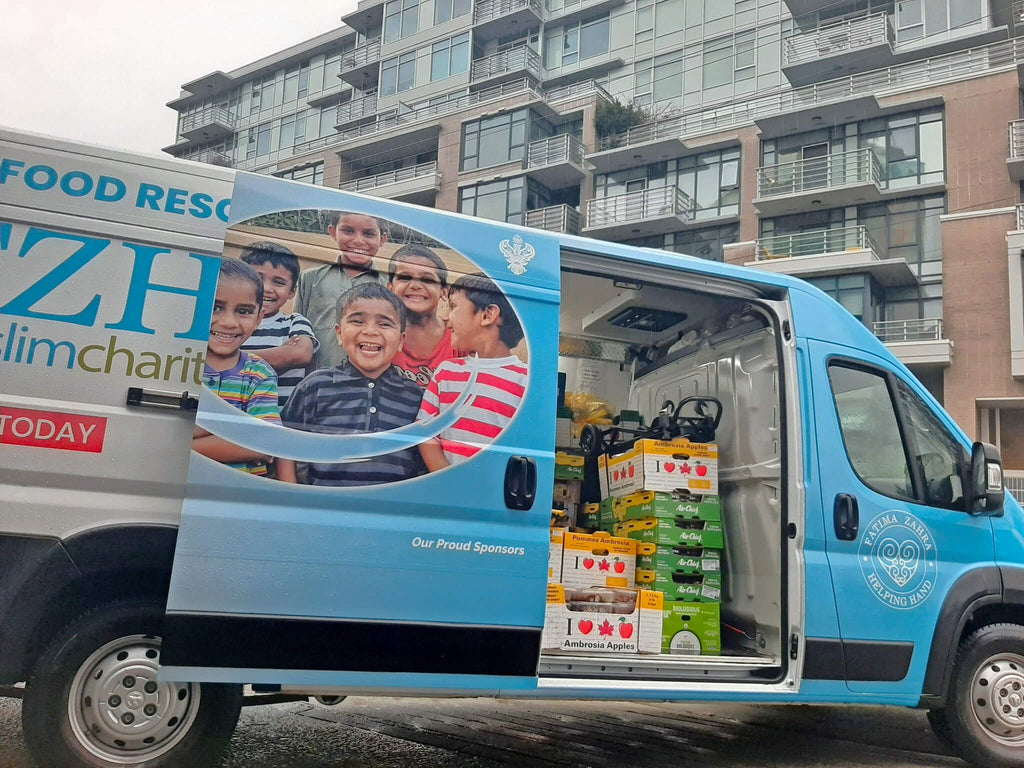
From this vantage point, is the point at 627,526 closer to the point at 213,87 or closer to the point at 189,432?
the point at 189,432

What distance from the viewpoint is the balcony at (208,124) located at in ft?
158

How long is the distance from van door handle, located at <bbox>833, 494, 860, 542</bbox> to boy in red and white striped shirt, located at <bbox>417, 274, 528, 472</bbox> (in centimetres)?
189

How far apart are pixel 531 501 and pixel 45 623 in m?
2.06

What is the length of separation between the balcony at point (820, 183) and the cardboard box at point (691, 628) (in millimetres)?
25581

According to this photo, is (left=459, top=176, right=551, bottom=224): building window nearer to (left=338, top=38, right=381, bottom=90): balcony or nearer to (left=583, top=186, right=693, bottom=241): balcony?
(left=583, top=186, right=693, bottom=241): balcony

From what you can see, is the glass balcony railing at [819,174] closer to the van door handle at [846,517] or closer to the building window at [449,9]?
the building window at [449,9]

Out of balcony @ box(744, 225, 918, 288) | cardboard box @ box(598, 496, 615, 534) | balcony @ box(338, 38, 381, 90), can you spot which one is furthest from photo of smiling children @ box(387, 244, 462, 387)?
balcony @ box(338, 38, 381, 90)

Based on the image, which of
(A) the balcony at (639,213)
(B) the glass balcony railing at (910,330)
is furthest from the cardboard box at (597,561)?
(A) the balcony at (639,213)

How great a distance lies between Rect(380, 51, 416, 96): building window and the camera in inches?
1631

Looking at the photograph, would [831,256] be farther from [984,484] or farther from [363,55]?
[363,55]

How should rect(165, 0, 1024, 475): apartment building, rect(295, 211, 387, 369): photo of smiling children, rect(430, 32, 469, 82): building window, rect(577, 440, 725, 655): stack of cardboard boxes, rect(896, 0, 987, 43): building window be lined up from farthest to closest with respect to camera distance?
rect(430, 32, 469, 82): building window → rect(896, 0, 987, 43): building window → rect(165, 0, 1024, 475): apartment building → rect(577, 440, 725, 655): stack of cardboard boxes → rect(295, 211, 387, 369): photo of smiling children

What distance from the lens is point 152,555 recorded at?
11.7 ft

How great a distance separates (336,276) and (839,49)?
31130 millimetres

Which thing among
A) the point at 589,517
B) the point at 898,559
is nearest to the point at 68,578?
the point at 589,517
